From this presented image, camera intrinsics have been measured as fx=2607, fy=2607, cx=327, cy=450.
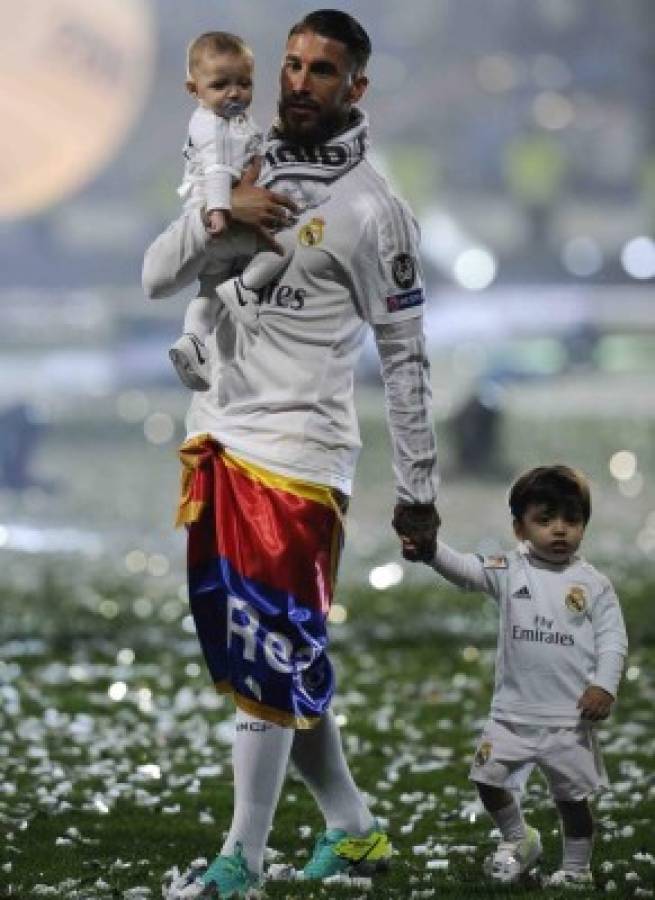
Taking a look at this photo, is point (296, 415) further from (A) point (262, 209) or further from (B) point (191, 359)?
(A) point (262, 209)

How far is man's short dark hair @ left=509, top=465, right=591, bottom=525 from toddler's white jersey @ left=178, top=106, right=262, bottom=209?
0.97m

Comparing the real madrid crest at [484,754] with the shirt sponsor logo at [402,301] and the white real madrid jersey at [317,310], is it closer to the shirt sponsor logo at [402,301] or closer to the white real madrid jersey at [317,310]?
the white real madrid jersey at [317,310]

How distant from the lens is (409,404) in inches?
217

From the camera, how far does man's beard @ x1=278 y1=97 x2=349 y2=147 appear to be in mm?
5453

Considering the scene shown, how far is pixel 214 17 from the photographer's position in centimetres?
1227

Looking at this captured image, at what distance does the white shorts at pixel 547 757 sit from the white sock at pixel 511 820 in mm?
A: 64

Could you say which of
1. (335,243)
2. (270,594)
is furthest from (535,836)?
(335,243)

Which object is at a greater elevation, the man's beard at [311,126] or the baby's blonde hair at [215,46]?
the baby's blonde hair at [215,46]

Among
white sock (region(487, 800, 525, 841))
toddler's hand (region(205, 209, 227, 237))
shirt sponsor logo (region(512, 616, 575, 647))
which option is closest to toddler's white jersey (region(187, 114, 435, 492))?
toddler's hand (region(205, 209, 227, 237))

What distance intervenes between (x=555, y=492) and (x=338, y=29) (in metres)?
1.13

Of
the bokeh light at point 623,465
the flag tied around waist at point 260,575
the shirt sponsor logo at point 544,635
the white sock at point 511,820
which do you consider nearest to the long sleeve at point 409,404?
the flag tied around waist at point 260,575

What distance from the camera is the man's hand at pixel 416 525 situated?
5578mm

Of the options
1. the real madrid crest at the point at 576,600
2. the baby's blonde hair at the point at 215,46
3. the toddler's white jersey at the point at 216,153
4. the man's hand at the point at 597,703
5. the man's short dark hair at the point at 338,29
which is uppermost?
the man's short dark hair at the point at 338,29

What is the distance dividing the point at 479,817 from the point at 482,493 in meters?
5.72
